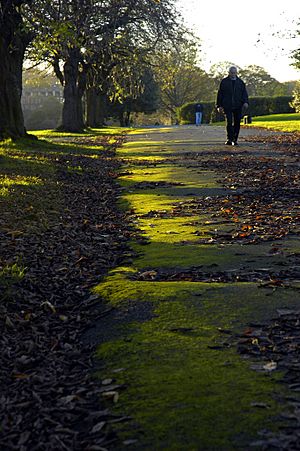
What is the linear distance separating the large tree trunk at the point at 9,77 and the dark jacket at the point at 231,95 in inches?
249

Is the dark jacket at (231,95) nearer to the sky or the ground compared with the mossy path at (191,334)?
nearer to the sky

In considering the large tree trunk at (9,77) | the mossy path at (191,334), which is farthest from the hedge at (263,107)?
the mossy path at (191,334)

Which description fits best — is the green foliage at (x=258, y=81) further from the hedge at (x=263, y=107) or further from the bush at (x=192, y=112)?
A: the bush at (x=192, y=112)

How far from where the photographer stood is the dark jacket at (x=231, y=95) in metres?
19.1

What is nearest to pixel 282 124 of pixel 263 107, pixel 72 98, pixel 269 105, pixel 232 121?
pixel 72 98

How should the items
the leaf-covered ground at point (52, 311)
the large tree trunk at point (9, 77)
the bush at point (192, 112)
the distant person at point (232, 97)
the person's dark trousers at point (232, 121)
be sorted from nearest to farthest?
the leaf-covered ground at point (52, 311) < the distant person at point (232, 97) < the person's dark trousers at point (232, 121) < the large tree trunk at point (9, 77) < the bush at point (192, 112)

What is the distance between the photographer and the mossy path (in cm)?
265

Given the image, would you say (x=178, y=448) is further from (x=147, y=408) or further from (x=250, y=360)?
(x=250, y=360)

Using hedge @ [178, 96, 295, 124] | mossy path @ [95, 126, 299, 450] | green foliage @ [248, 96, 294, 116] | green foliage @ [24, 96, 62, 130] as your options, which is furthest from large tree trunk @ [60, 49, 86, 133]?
green foliage @ [24, 96, 62, 130]

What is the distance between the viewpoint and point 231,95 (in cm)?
1919

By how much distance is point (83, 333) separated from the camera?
400 cm

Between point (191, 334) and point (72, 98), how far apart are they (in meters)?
39.0

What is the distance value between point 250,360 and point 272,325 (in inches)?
20.4

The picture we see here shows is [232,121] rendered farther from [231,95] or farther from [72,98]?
[72,98]
